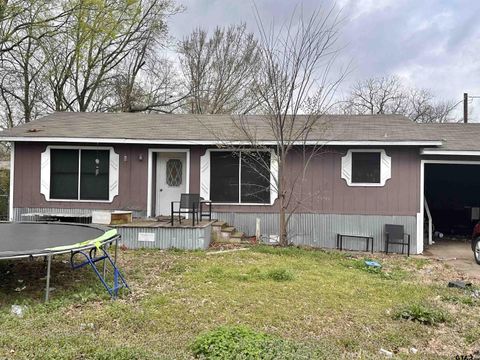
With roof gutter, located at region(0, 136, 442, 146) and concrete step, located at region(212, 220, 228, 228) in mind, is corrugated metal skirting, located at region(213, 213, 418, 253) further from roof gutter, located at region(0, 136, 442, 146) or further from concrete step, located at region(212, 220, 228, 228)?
roof gutter, located at region(0, 136, 442, 146)

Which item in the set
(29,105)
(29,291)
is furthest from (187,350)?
(29,105)

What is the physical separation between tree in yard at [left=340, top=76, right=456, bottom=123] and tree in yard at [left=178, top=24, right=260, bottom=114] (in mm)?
10758

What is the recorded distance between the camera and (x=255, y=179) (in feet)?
33.6

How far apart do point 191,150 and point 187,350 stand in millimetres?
7472

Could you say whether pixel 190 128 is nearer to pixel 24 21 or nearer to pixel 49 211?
pixel 49 211

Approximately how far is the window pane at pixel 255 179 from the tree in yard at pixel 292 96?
0.03m

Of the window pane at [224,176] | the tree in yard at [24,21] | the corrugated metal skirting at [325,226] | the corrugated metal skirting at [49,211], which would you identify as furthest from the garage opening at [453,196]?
the tree in yard at [24,21]

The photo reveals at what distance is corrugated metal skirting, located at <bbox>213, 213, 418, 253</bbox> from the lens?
9859 millimetres

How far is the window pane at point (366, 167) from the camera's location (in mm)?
9930

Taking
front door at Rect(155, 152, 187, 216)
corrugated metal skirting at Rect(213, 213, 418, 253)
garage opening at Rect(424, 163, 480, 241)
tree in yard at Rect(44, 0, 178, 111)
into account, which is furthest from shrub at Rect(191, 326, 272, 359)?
tree in yard at Rect(44, 0, 178, 111)

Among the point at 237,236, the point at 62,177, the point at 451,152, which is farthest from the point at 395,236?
the point at 62,177

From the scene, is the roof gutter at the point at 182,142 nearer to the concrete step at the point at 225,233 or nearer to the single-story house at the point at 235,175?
the single-story house at the point at 235,175

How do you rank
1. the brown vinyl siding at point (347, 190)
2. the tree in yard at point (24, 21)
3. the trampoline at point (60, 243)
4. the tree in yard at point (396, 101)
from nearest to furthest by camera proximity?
the trampoline at point (60, 243) → the brown vinyl siding at point (347, 190) → the tree in yard at point (24, 21) → the tree in yard at point (396, 101)

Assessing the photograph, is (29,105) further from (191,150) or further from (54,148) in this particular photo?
(191,150)
